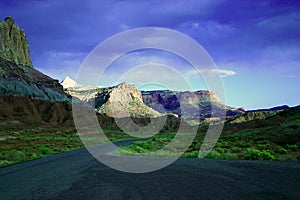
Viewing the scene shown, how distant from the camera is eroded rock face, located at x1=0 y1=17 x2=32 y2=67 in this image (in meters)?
132

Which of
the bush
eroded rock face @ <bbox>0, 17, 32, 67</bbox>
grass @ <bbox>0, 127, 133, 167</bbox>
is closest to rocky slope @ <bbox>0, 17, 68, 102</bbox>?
eroded rock face @ <bbox>0, 17, 32, 67</bbox>

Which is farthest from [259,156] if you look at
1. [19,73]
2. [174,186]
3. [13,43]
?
[13,43]

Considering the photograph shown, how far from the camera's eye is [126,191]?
8.03m

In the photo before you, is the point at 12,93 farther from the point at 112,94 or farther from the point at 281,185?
the point at 281,185

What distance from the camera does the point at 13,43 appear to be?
144500 millimetres

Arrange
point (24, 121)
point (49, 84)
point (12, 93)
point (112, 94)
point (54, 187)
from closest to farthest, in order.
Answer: point (54, 187)
point (24, 121)
point (12, 93)
point (49, 84)
point (112, 94)

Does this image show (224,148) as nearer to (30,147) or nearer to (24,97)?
(30,147)

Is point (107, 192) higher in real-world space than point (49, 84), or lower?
lower

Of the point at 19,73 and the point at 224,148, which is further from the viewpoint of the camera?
the point at 19,73

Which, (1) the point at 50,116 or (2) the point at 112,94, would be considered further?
(2) the point at 112,94

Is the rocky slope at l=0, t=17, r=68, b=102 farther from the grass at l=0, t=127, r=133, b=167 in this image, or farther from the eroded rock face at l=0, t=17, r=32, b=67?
the grass at l=0, t=127, r=133, b=167

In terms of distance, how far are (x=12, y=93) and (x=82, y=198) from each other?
108 meters

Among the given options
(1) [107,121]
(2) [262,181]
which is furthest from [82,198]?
(1) [107,121]

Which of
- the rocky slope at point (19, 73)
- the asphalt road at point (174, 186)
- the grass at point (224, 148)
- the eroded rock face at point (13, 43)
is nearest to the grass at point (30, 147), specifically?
the grass at point (224, 148)
